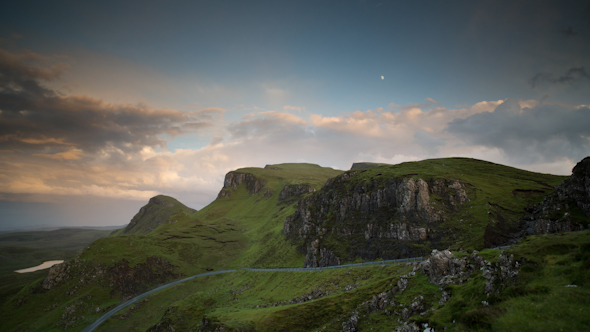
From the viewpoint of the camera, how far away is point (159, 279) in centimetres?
14200

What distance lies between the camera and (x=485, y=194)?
89500 mm

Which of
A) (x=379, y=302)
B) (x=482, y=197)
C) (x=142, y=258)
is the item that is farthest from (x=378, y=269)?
(x=142, y=258)

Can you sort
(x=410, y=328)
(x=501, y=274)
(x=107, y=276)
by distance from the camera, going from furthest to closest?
(x=107, y=276) → (x=410, y=328) → (x=501, y=274)

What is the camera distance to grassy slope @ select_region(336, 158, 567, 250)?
74438mm

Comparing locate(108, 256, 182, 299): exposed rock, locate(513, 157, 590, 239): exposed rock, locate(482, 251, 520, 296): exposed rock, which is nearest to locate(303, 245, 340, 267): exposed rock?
locate(513, 157, 590, 239): exposed rock

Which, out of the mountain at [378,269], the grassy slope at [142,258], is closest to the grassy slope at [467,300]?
the mountain at [378,269]

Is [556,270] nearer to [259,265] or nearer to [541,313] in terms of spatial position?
[541,313]

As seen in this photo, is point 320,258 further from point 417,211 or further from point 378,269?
point 378,269

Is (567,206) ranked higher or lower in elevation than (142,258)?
higher

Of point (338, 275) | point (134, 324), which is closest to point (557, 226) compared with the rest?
point (338, 275)

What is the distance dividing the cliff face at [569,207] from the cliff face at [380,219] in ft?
74.4

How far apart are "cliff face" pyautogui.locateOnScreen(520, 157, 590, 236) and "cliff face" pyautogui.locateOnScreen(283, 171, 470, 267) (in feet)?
74.4

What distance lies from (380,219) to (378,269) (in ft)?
122

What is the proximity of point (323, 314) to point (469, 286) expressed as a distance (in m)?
30.1
